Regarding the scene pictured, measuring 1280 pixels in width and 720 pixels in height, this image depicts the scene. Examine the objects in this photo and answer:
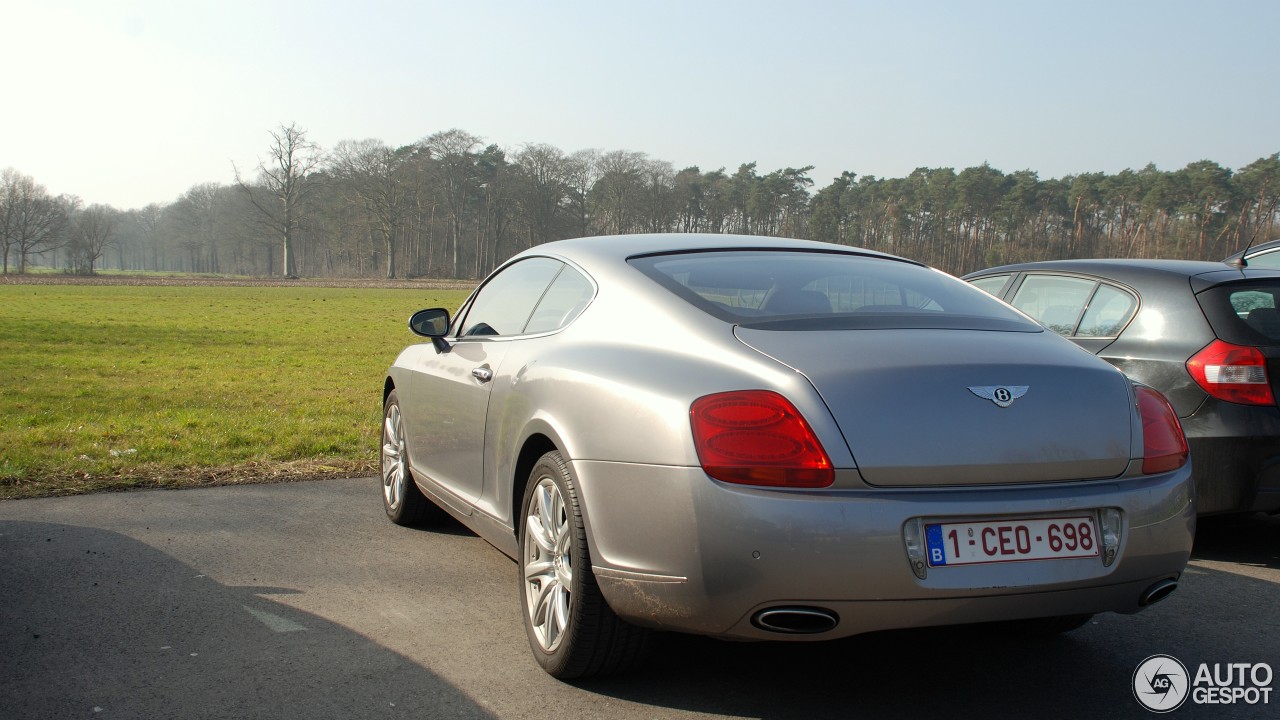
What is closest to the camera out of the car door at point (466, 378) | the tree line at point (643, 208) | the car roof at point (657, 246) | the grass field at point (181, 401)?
the car roof at point (657, 246)

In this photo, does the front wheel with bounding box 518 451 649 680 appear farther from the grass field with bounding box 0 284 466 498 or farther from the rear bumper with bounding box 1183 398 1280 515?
the grass field with bounding box 0 284 466 498

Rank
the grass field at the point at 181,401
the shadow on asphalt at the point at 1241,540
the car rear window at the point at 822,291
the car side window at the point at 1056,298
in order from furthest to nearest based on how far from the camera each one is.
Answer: the grass field at the point at 181,401 < the car side window at the point at 1056,298 < the shadow on asphalt at the point at 1241,540 < the car rear window at the point at 822,291

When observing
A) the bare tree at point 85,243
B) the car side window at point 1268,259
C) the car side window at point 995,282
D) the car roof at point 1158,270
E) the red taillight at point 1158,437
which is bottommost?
the bare tree at point 85,243

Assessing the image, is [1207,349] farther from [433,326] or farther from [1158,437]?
[433,326]

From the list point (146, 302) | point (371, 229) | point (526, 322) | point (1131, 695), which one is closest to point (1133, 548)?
point (1131, 695)

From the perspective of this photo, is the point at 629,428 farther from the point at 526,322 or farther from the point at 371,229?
the point at 371,229

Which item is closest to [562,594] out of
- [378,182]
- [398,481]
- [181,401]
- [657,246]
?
[657,246]

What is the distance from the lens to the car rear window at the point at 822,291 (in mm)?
3410

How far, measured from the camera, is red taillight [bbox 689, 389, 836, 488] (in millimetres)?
2795

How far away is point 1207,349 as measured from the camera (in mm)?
5160

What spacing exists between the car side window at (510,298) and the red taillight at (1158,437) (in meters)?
2.28

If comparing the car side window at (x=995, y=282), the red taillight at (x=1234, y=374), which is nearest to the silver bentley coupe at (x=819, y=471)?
the red taillight at (x=1234, y=374)

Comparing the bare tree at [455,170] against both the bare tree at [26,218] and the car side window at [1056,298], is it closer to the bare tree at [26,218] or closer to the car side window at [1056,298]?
the bare tree at [26,218]

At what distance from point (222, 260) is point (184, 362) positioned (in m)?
163
